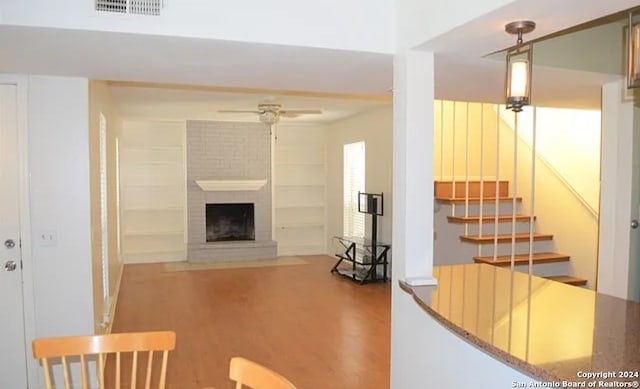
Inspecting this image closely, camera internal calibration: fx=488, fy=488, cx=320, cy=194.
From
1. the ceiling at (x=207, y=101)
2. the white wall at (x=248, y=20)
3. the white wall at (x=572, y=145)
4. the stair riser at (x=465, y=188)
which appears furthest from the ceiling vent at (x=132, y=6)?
the white wall at (x=572, y=145)

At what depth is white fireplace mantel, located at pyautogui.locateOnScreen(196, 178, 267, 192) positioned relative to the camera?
8.08 metres

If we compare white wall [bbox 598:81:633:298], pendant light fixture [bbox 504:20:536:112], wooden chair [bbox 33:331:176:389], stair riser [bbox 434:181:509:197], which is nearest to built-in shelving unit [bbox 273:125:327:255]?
stair riser [bbox 434:181:509:197]

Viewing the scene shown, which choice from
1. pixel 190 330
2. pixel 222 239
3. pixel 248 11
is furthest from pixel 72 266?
pixel 222 239

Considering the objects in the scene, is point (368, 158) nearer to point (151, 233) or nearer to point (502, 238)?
point (502, 238)

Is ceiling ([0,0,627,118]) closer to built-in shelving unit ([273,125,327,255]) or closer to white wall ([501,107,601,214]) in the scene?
white wall ([501,107,601,214])

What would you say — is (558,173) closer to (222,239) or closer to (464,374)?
(464,374)

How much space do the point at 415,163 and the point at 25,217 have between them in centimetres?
241

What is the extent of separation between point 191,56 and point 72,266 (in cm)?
162

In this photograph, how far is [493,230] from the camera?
4.82 metres

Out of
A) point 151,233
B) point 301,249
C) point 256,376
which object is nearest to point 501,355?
point 256,376

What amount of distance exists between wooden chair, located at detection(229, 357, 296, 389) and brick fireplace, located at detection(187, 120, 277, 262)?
6.71m

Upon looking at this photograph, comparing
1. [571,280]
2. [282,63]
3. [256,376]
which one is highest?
[282,63]

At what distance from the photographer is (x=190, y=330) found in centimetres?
449

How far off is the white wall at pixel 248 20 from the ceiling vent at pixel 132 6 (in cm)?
2
